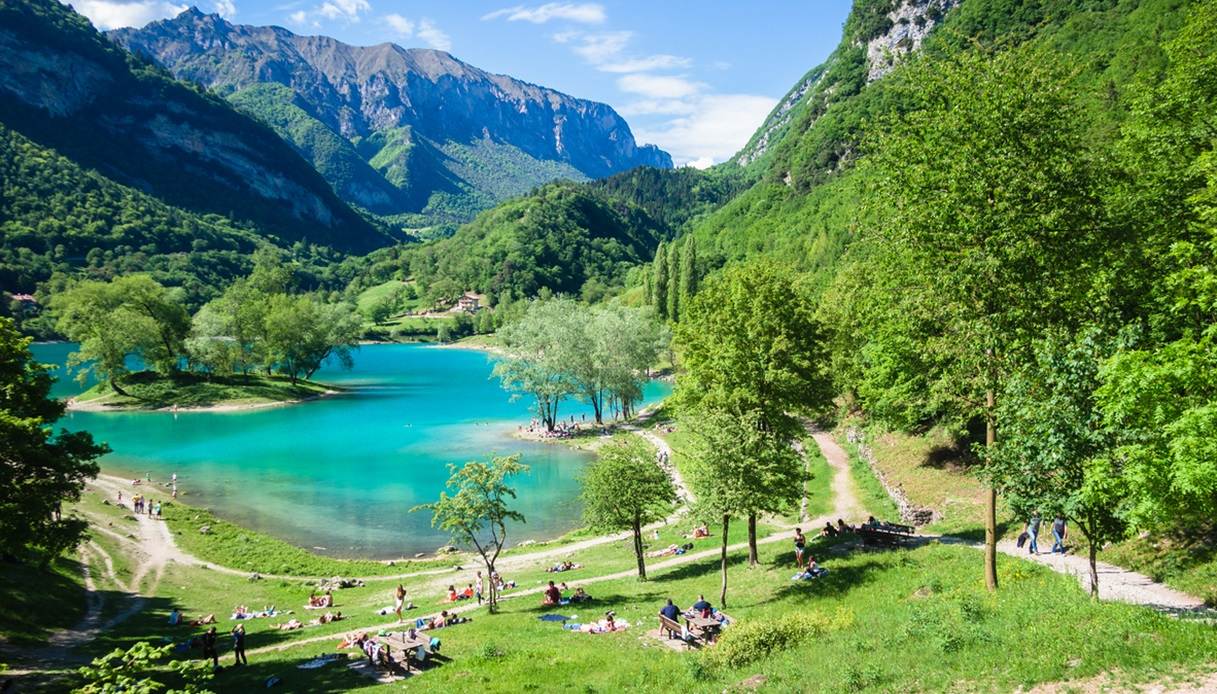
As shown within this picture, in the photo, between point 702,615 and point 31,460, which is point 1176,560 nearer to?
point 702,615

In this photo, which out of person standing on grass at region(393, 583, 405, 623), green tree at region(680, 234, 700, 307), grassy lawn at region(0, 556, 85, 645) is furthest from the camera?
green tree at region(680, 234, 700, 307)

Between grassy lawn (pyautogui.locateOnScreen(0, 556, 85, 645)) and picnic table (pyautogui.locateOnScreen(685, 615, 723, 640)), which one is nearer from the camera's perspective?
picnic table (pyautogui.locateOnScreen(685, 615, 723, 640))

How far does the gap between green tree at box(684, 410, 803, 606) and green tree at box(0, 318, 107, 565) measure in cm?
2212

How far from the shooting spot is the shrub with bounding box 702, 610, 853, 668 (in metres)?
17.0

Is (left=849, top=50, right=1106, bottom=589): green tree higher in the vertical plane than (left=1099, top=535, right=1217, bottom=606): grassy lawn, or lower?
higher

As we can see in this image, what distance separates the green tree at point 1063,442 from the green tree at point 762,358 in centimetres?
1352

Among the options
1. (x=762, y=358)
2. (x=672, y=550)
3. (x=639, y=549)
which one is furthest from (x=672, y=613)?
(x=672, y=550)

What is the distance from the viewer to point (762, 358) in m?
30.5

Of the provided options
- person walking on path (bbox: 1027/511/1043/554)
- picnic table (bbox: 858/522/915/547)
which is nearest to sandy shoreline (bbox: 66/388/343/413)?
picnic table (bbox: 858/522/915/547)

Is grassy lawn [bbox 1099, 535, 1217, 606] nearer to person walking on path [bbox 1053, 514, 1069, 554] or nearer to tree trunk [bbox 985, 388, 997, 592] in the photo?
person walking on path [bbox 1053, 514, 1069, 554]

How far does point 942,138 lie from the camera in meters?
18.1

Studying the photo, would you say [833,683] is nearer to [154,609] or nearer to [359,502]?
[154,609]

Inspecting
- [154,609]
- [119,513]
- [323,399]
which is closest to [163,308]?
[323,399]

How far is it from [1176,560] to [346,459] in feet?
216
